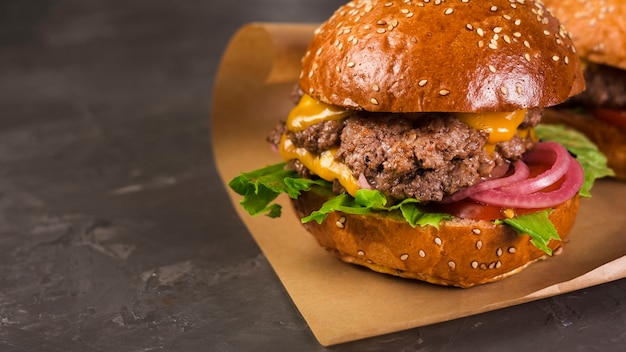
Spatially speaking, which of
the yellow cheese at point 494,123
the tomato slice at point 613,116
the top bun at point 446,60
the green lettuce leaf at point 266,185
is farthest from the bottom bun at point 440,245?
the tomato slice at point 613,116

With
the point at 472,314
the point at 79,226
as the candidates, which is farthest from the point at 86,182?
the point at 472,314

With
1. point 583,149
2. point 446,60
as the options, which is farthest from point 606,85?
point 446,60

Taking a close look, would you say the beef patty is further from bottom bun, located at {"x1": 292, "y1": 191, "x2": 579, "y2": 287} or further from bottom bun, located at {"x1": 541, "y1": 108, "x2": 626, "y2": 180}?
bottom bun, located at {"x1": 292, "y1": 191, "x2": 579, "y2": 287}

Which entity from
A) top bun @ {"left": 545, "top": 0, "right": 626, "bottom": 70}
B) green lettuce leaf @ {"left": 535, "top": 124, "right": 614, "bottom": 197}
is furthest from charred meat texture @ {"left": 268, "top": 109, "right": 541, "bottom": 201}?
top bun @ {"left": 545, "top": 0, "right": 626, "bottom": 70}

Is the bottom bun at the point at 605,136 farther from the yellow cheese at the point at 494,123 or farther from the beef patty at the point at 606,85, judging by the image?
the yellow cheese at the point at 494,123

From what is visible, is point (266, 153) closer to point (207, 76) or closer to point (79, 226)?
point (79, 226)

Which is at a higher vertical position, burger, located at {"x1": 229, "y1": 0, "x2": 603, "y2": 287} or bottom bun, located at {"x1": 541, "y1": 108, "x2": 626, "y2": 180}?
burger, located at {"x1": 229, "y1": 0, "x2": 603, "y2": 287}
